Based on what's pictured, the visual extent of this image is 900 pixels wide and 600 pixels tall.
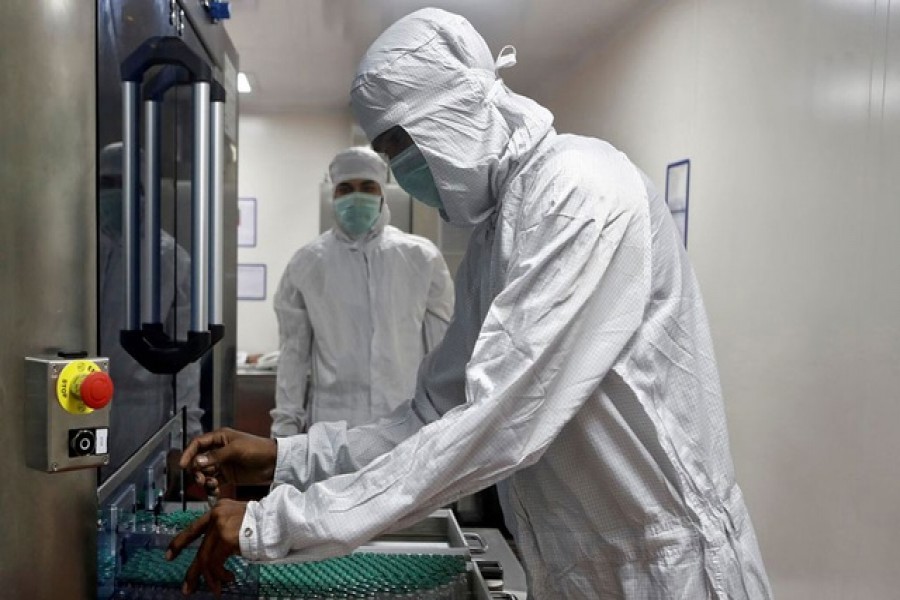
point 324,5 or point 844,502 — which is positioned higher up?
point 324,5

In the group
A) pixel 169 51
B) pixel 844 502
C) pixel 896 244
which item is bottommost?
pixel 844 502

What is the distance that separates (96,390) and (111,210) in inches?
11.8

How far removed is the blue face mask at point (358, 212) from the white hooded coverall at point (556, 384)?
5.67 ft

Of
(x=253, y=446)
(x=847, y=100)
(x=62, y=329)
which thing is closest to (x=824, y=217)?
(x=847, y=100)

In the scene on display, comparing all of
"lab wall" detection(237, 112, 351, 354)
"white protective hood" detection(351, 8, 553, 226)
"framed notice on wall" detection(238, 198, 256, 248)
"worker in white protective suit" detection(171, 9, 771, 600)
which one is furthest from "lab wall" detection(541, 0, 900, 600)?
"framed notice on wall" detection(238, 198, 256, 248)

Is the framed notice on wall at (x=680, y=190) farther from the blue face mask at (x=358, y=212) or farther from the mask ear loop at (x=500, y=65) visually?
the mask ear loop at (x=500, y=65)

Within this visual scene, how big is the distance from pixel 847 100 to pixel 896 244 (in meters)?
0.39

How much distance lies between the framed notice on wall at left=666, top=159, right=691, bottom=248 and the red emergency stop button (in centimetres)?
239

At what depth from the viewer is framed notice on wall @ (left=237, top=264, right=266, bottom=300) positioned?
17.1 ft

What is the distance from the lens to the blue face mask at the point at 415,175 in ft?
3.56

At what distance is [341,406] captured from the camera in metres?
2.75

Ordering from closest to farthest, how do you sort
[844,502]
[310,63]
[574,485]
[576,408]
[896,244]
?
1. [576,408]
2. [574,485]
3. [896,244]
4. [844,502]
5. [310,63]

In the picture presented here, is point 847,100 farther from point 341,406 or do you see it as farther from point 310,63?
point 310,63

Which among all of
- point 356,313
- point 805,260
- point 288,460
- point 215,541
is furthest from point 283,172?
point 215,541
